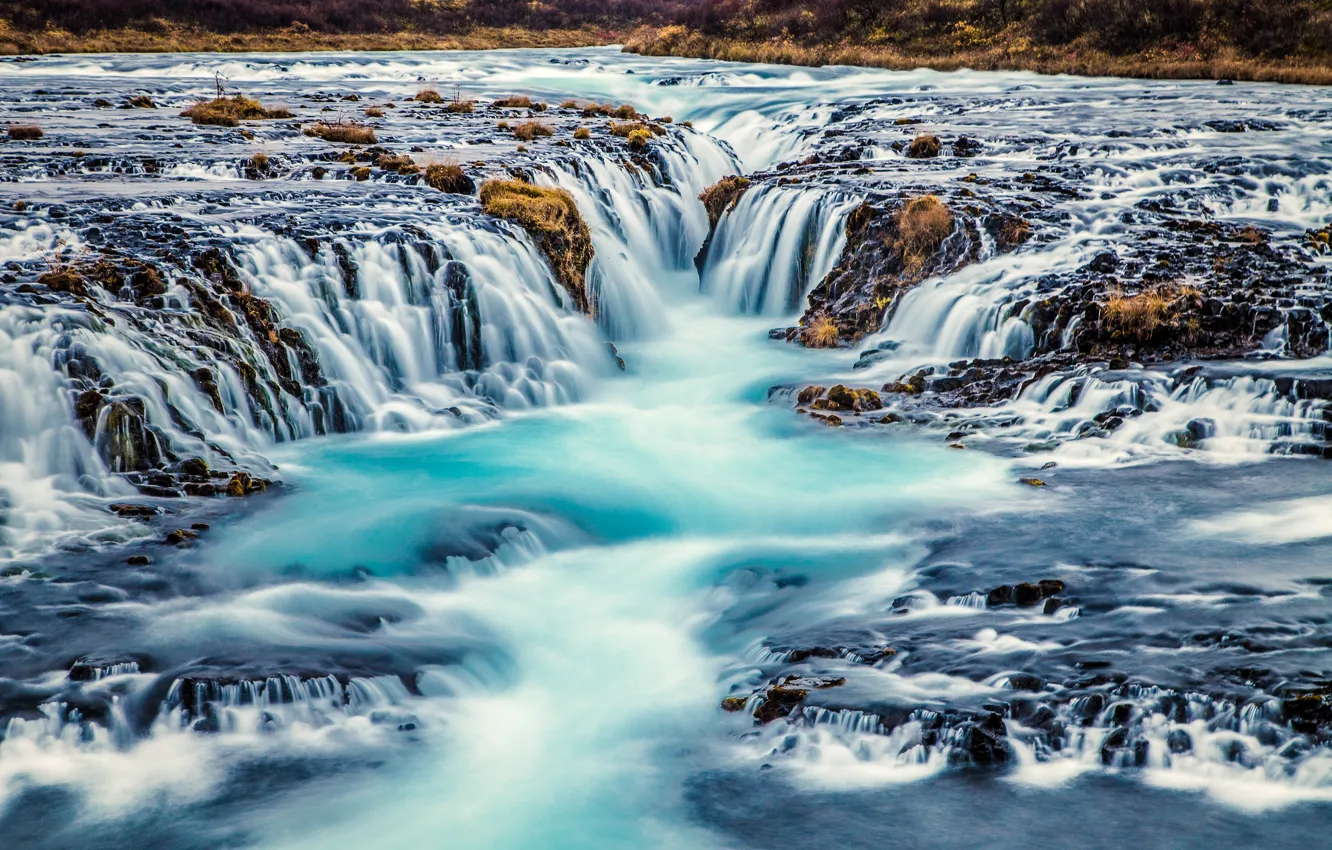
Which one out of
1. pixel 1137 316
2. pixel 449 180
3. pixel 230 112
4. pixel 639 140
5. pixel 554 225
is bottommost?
pixel 1137 316

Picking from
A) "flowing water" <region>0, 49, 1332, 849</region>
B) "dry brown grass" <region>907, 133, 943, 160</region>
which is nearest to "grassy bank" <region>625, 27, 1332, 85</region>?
"dry brown grass" <region>907, 133, 943, 160</region>

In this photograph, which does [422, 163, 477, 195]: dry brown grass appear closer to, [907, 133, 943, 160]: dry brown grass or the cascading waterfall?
the cascading waterfall

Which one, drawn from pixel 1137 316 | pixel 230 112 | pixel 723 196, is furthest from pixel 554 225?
pixel 230 112

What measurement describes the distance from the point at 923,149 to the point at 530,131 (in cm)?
859

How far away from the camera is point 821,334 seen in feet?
62.2

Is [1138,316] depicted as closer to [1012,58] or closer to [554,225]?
[554,225]

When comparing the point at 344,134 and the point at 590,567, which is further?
the point at 344,134

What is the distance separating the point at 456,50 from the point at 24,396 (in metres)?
48.8

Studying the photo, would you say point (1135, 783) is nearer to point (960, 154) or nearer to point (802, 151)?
point (960, 154)

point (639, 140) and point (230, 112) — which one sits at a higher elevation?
point (230, 112)

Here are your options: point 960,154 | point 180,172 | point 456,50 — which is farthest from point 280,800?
point 456,50

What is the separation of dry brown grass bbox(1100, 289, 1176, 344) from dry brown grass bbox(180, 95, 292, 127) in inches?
784

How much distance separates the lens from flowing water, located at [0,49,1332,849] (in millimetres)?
8023

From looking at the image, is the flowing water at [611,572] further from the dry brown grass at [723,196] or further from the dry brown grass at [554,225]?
the dry brown grass at [723,196]
